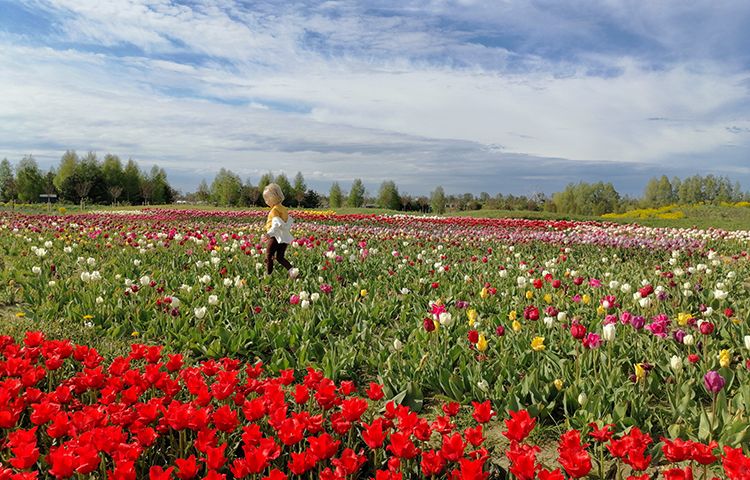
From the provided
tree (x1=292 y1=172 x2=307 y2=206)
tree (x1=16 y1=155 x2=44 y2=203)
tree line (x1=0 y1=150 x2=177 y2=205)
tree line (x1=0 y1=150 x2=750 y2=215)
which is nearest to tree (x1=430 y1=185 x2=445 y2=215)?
tree line (x1=0 y1=150 x2=750 y2=215)

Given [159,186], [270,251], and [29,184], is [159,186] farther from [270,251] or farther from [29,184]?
[270,251]

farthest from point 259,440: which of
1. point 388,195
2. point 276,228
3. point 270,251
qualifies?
point 388,195

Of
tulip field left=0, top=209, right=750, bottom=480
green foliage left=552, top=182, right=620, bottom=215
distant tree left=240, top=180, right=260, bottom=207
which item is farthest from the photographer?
green foliage left=552, top=182, right=620, bottom=215

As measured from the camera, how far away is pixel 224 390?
10.4 ft

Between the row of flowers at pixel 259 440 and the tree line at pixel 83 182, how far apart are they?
57.8 metres

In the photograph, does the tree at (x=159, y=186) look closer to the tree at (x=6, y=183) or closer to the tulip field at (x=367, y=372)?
the tree at (x=6, y=183)

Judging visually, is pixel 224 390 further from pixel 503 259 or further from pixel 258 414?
pixel 503 259

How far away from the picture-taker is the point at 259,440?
2717 millimetres

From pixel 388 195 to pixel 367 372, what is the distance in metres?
58.7

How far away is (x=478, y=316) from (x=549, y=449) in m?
2.61

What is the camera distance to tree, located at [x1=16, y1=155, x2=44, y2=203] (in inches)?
2251

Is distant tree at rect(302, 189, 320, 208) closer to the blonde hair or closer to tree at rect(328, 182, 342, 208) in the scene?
tree at rect(328, 182, 342, 208)

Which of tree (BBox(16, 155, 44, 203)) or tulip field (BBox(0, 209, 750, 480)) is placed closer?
tulip field (BBox(0, 209, 750, 480))

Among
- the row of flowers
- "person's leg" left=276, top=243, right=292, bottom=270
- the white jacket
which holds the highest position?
the white jacket
